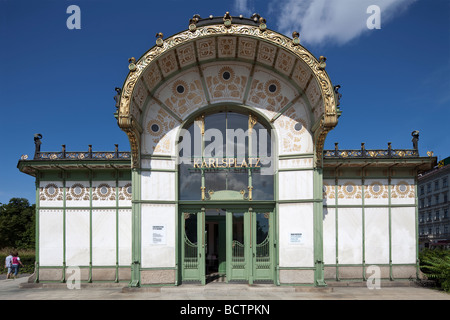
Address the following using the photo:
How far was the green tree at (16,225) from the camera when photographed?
42.1m

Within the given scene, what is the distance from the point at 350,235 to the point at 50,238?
447 inches

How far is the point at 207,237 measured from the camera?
13.4m

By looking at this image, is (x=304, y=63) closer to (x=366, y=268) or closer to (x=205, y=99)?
(x=205, y=99)

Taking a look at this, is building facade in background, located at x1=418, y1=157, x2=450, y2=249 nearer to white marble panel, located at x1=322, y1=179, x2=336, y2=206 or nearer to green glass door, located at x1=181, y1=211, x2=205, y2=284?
white marble panel, located at x1=322, y1=179, x2=336, y2=206

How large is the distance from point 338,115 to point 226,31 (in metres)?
4.56

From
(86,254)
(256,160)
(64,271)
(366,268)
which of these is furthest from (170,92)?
(366,268)

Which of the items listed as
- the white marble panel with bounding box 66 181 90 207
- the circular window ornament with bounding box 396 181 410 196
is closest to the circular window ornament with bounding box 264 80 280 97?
the circular window ornament with bounding box 396 181 410 196

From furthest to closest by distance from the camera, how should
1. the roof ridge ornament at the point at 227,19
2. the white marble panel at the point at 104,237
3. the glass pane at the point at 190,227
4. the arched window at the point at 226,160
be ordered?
the white marble panel at the point at 104,237 → the arched window at the point at 226,160 → the glass pane at the point at 190,227 → the roof ridge ornament at the point at 227,19

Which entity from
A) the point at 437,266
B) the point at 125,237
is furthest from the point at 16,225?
the point at 437,266

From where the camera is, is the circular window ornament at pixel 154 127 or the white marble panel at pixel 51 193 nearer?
the circular window ornament at pixel 154 127

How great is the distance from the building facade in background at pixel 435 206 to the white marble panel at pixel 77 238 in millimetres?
45947

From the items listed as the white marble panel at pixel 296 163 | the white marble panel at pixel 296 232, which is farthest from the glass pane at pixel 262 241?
the white marble panel at pixel 296 163

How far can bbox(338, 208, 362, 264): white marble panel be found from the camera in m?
13.6

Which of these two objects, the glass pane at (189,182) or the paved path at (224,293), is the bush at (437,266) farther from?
the glass pane at (189,182)
